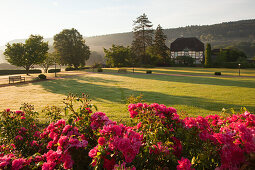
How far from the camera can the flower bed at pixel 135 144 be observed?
240 cm

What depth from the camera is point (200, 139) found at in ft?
10.6

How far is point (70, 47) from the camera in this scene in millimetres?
53562

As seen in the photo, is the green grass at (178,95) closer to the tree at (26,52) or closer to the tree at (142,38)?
the tree at (26,52)

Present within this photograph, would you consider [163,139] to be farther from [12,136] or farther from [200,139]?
[12,136]

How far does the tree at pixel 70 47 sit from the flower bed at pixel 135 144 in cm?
5221

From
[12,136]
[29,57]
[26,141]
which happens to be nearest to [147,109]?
[26,141]

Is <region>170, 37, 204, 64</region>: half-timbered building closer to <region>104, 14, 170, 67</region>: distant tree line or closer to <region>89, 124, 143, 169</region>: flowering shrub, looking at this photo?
<region>104, 14, 170, 67</region>: distant tree line

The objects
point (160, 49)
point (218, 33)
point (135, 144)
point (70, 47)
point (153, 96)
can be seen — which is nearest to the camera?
point (135, 144)

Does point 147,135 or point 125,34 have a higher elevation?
point 125,34

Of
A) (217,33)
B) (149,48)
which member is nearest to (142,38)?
(149,48)

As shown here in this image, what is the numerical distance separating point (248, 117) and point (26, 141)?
174 inches

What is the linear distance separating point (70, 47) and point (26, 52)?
71.9 feet

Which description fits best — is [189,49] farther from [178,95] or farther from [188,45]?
[178,95]

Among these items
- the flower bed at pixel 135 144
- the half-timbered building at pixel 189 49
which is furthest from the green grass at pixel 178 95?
the half-timbered building at pixel 189 49
